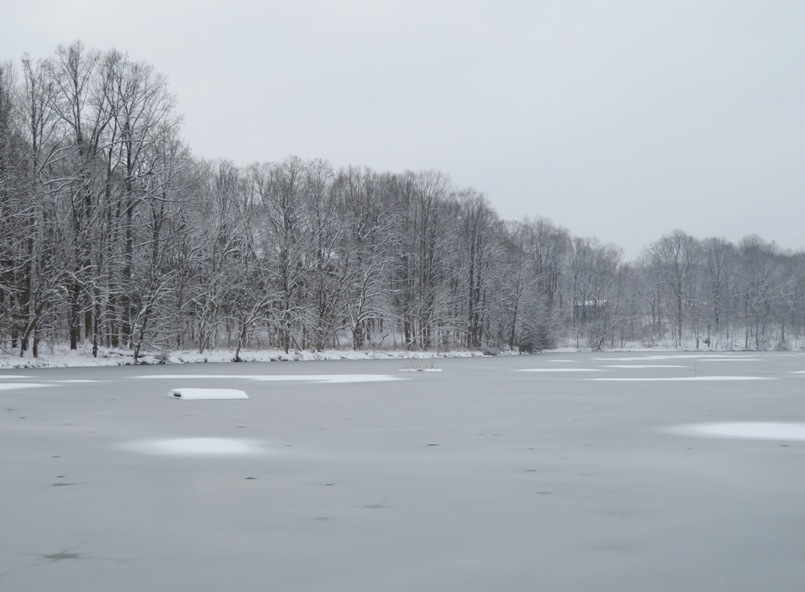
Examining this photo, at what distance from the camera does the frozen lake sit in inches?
165

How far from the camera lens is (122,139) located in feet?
115

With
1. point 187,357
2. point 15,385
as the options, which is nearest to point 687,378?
point 15,385

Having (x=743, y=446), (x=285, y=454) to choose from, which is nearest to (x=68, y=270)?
(x=285, y=454)

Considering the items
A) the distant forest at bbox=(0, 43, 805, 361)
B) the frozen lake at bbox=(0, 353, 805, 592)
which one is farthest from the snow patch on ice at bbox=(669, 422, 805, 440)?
the distant forest at bbox=(0, 43, 805, 361)

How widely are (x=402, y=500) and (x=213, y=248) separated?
3684 centimetres

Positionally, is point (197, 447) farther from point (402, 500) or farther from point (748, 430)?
point (748, 430)

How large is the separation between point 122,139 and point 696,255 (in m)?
75.9

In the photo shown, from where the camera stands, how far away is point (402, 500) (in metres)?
6.05

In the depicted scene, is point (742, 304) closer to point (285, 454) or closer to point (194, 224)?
point (194, 224)

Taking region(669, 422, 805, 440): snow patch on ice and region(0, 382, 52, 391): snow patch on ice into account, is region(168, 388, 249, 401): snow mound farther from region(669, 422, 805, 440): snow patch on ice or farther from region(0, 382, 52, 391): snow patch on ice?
region(669, 422, 805, 440): snow patch on ice

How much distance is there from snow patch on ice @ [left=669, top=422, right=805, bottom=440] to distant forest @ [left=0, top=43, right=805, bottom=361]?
78.2ft

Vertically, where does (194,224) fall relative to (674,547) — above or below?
above

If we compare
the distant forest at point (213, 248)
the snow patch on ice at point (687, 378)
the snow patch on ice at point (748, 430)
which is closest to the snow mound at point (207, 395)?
the snow patch on ice at point (748, 430)

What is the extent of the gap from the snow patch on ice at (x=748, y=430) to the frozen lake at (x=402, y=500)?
4 cm
